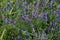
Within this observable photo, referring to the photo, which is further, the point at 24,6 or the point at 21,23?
the point at 24,6

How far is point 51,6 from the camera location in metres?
2.44

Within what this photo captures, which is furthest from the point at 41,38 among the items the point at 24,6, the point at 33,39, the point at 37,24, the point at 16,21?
the point at 24,6

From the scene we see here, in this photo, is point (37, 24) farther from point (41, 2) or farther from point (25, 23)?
point (41, 2)

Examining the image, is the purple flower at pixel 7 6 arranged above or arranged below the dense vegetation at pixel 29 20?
above

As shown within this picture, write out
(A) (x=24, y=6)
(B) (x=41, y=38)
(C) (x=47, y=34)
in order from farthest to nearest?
(A) (x=24, y=6), (C) (x=47, y=34), (B) (x=41, y=38)

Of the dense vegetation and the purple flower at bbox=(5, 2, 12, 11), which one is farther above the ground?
the purple flower at bbox=(5, 2, 12, 11)

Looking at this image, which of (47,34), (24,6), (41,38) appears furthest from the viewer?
(24,6)

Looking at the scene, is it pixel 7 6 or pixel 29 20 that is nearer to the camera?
pixel 29 20

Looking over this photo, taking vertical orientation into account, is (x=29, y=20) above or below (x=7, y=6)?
below

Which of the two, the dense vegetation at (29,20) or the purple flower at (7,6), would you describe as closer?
the dense vegetation at (29,20)

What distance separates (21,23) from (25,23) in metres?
0.05

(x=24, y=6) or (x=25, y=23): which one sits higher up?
(x=24, y=6)

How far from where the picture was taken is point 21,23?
2.18 m

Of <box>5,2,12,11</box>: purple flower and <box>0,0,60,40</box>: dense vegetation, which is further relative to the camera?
<box>5,2,12,11</box>: purple flower
